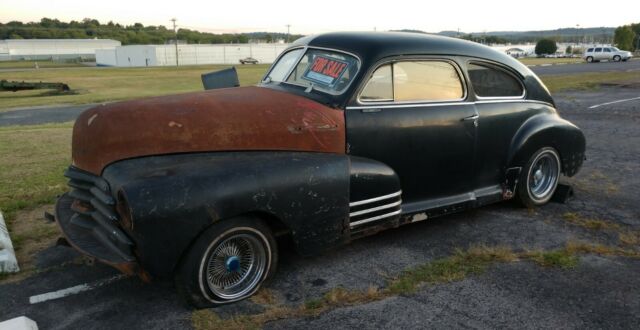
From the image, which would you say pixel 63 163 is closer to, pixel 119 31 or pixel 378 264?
pixel 378 264

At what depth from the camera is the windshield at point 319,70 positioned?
4.07 m

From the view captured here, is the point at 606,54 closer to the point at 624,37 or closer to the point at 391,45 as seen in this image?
the point at 624,37

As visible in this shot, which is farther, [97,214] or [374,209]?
[374,209]

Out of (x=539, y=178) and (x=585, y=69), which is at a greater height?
(x=585, y=69)

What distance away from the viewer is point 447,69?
14.7 feet

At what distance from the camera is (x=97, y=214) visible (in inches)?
131

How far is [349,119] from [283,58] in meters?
1.44

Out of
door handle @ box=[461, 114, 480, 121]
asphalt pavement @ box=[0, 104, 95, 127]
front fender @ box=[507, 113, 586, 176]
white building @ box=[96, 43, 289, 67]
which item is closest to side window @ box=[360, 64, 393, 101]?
door handle @ box=[461, 114, 480, 121]

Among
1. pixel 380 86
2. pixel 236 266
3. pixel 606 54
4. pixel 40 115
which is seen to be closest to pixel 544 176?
pixel 380 86

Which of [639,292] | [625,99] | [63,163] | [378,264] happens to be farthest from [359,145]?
[625,99]

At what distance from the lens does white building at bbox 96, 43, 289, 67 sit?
76.2 m

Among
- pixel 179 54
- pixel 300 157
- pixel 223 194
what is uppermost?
pixel 179 54

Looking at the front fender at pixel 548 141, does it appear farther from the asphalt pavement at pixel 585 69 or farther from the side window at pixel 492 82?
the asphalt pavement at pixel 585 69

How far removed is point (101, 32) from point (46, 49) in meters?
41.2
